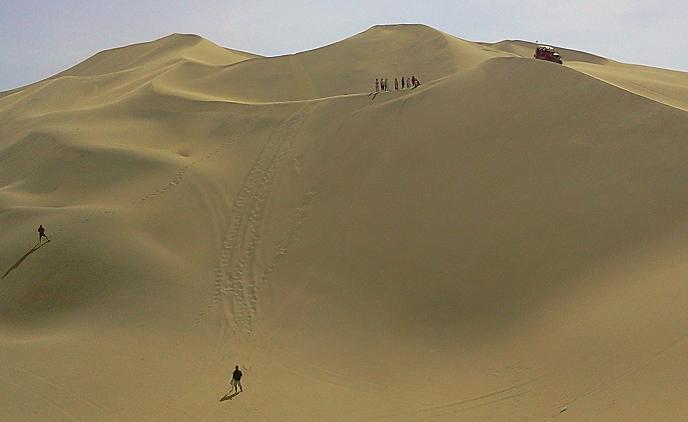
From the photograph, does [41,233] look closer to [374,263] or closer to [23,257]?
[23,257]

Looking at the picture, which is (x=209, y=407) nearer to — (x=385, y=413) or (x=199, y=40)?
(x=385, y=413)

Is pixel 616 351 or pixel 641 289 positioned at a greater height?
pixel 641 289

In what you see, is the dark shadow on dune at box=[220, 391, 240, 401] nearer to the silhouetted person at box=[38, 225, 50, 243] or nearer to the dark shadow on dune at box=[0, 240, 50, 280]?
the dark shadow on dune at box=[0, 240, 50, 280]

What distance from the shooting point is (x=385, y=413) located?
28.1ft

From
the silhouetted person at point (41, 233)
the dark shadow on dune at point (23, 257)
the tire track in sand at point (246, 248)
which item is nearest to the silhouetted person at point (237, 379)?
the tire track in sand at point (246, 248)

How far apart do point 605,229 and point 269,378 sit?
5.98 m

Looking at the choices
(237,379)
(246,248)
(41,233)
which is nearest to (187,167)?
(41,233)

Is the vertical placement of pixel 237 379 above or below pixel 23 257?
below

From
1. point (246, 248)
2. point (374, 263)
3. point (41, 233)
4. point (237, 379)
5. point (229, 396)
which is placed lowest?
point (229, 396)

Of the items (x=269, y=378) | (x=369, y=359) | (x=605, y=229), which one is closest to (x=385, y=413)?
(x=369, y=359)

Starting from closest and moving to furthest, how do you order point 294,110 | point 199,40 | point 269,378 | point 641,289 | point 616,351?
point 616,351 → point 641,289 → point 269,378 → point 294,110 → point 199,40


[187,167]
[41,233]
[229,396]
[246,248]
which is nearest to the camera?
[229,396]

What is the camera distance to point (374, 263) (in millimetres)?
11773

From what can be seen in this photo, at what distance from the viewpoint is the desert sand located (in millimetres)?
8562
